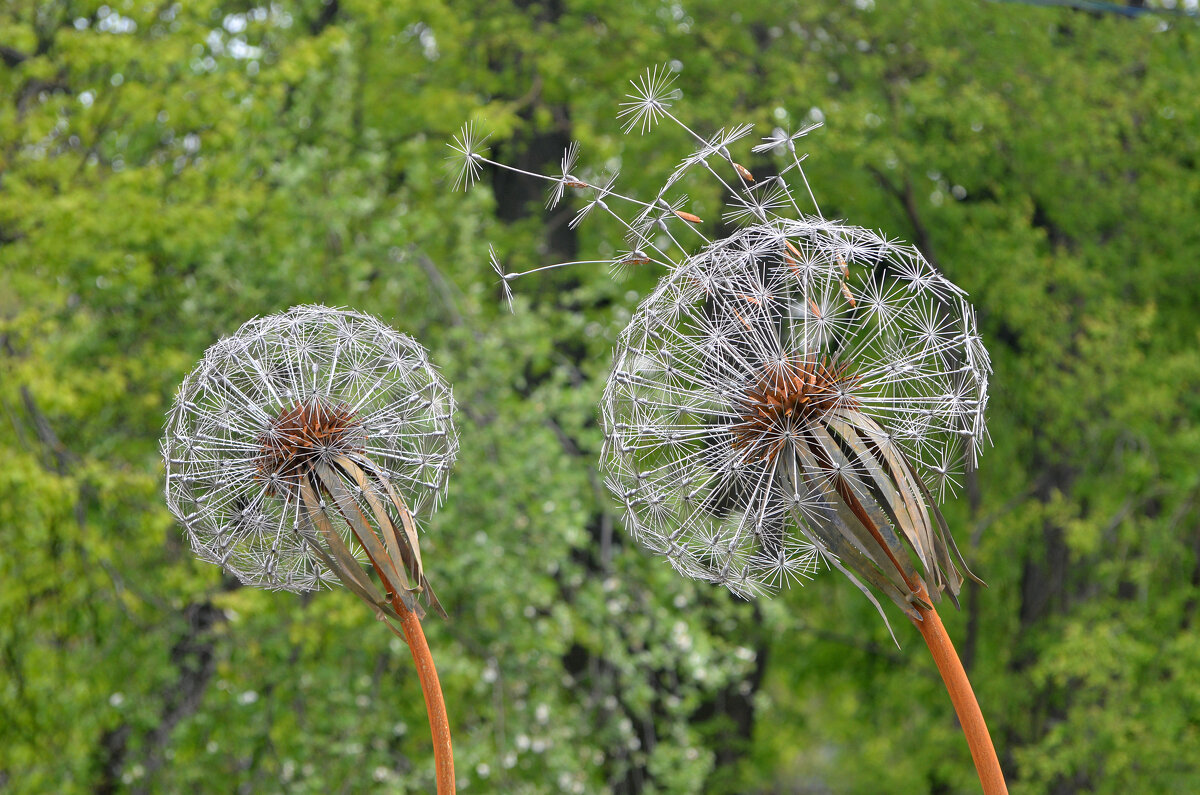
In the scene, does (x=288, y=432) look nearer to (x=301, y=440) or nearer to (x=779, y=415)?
(x=301, y=440)

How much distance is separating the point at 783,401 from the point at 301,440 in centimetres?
128

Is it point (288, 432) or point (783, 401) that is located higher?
point (783, 401)

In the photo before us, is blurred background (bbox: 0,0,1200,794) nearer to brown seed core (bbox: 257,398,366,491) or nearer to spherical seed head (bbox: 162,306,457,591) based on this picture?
spherical seed head (bbox: 162,306,457,591)

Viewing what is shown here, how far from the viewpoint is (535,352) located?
28.7ft

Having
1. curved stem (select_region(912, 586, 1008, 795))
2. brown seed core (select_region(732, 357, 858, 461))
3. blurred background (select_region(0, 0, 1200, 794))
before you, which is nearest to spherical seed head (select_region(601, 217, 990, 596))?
brown seed core (select_region(732, 357, 858, 461))

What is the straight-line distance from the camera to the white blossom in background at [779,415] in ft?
9.15

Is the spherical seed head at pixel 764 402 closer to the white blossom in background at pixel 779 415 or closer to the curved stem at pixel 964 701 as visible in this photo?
the white blossom in background at pixel 779 415

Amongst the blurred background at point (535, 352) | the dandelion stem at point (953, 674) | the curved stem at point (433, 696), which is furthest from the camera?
the blurred background at point (535, 352)

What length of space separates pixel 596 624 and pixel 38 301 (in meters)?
4.52

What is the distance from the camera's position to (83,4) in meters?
8.68

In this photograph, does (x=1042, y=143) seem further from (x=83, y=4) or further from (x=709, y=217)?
(x=83, y=4)

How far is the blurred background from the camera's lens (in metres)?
8.15

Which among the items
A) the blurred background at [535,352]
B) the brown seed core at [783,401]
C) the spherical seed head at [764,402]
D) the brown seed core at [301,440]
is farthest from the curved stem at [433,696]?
the blurred background at [535,352]

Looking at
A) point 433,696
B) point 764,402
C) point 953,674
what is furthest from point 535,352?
point 953,674
